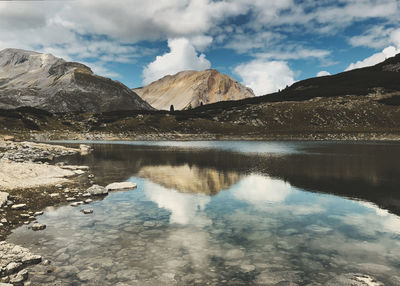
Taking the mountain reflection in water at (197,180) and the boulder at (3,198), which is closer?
the boulder at (3,198)

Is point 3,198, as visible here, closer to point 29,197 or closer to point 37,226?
point 29,197

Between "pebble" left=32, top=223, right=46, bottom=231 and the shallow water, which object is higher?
"pebble" left=32, top=223, right=46, bottom=231

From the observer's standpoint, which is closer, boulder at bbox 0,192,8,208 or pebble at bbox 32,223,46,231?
pebble at bbox 32,223,46,231

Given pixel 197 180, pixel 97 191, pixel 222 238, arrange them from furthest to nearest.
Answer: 1. pixel 197 180
2. pixel 97 191
3. pixel 222 238

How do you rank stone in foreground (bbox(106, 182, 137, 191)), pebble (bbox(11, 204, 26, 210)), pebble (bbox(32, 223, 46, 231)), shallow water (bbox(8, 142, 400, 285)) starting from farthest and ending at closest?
stone in foreground (bbox(106, 182, 137, 191))
pebble (bbox(11, 204, 26, 210))
pebble (bbox(32, 223, 46, 231))
shallow water (bbox(8, 142, 400, 285))

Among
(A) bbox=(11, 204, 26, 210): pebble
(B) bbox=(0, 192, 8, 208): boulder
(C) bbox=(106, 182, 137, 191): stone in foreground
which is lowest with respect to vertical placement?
(C) bbox=(106, 182, 137, 191): stone in foreground

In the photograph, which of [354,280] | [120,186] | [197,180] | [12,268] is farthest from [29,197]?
[354,280]

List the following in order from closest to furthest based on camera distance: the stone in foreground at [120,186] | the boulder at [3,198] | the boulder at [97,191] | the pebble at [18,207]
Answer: the pebble at [18,207]
the boulder at [3,198]
the boulder at [97,191]
the stone in foreground at [120,186]

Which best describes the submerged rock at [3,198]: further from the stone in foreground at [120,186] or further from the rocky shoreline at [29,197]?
the stone in foreground at [120,186]

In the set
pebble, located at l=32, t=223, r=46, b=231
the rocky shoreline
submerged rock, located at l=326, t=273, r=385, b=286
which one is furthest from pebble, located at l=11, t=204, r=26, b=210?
submerged rock, located at l=326, t=273, r=385, b=286

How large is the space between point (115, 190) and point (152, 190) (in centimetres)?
368

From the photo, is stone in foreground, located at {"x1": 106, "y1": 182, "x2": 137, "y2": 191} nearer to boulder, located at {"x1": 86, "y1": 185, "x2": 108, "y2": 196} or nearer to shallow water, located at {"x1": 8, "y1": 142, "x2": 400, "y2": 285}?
shallow water, located at {"x1": 8, "y1": 142, "x2": 400, "y2": 285}

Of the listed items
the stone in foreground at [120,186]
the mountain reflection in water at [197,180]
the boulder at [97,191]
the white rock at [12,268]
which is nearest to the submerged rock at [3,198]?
the boulder at [97,191]

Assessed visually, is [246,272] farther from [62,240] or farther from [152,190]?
[152,190]
